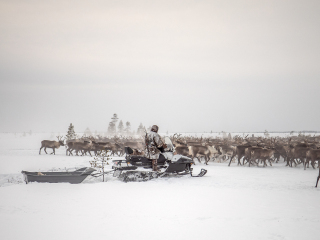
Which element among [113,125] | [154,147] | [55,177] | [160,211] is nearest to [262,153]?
[154,147]

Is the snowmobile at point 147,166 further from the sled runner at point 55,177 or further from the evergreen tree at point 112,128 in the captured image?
the evergreen tree at point 112,128

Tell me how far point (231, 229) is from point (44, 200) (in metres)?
5.51

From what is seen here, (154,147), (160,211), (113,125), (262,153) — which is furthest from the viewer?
(113,125)

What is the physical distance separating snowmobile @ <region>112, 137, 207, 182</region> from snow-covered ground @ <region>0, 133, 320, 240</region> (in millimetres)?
443

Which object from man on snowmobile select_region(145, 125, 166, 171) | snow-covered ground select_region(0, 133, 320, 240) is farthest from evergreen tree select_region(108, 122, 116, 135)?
snow-covered ground select_region(0, 133, 320, 240)

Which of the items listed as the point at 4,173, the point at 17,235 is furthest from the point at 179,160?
the point at 4,173

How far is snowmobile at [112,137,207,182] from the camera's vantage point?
11102 millimetres

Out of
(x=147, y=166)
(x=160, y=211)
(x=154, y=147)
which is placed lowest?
(x=160, y=211)

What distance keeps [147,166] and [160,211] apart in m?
4.25

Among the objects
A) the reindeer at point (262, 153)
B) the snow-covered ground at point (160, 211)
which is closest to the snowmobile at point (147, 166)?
the snow-covered ground at point (160, 211)

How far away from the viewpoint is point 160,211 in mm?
7141

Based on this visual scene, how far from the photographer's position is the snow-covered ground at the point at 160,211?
571cm

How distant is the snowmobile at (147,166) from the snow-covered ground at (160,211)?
1.45 feet

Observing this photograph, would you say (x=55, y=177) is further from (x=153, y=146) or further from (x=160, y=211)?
(x=160, y=211)
